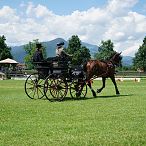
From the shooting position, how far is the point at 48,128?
9414 millimetres

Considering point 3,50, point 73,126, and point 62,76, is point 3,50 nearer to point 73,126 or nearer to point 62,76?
point 62,76

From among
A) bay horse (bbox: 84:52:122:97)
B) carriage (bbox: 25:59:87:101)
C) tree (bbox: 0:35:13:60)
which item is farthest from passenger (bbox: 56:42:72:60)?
tree (bbox: 0:35:13:60)

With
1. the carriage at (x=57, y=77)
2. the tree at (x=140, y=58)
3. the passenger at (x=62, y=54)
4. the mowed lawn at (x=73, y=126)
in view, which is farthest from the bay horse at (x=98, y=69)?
the tree at (x=140, y=58)

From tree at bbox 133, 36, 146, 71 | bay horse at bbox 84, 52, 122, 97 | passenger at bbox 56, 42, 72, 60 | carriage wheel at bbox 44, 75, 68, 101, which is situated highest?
tree at bbox 133, 36, 146, 71

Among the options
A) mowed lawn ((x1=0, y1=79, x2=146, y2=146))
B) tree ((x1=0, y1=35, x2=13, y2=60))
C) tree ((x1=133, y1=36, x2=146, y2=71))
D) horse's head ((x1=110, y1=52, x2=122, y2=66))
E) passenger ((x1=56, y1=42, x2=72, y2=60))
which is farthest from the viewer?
tree ((x1=0, y1=35, x2=13, y2=60))

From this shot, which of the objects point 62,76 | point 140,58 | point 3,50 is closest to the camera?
point 62,76

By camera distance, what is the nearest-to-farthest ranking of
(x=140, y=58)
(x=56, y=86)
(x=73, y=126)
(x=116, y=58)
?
(x=73, y=126)
(x=56, y=86)
(x=116, y=58)
(x=140, y=58)

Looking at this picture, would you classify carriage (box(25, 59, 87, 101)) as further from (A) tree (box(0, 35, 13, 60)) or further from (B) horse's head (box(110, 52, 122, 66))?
(A) tree (box(0, 35, 13, 60))

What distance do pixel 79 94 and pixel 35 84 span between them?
1.89m

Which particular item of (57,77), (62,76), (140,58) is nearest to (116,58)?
(62,76)

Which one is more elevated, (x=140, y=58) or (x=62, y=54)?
(x=140, y=58)

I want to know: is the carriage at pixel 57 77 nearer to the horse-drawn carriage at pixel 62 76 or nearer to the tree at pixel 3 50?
the horse-drawn carriage at pixel 62 76

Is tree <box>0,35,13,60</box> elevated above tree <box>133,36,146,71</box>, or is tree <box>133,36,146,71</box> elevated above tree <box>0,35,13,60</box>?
tree <box>0,35,13,60</box>

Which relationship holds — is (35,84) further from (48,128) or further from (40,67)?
(48,128)
